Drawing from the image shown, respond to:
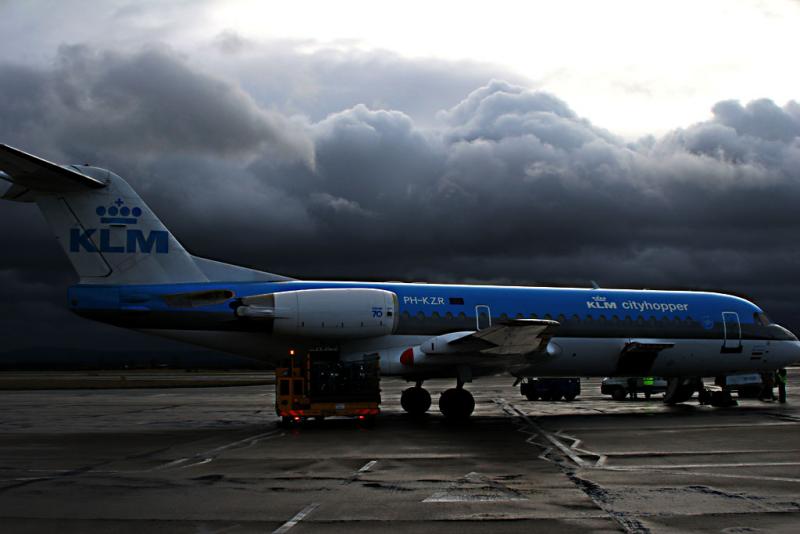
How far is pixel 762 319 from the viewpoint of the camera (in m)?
29.8

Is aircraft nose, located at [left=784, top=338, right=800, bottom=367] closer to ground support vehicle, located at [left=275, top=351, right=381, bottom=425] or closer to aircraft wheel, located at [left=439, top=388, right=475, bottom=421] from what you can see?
aircraft wheel, located at [left=439, top=388, right=475, bottom=421]

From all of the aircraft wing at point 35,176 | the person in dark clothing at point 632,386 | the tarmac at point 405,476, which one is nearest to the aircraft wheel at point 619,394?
the person in dark clothing at point 632,386

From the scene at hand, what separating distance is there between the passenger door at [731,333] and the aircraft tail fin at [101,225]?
1820cm

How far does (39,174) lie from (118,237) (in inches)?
103

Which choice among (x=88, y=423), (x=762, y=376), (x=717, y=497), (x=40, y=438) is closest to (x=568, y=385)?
(x=762, y=376)

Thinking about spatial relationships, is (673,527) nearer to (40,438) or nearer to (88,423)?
(40,438)

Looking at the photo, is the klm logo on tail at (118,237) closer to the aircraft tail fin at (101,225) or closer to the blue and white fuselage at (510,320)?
the aircraft tail fin at (101,225)

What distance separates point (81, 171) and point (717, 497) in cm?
1795

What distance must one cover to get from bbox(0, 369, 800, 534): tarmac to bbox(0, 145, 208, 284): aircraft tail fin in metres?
4.16

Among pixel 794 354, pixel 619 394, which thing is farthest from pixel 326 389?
pixel 619 394

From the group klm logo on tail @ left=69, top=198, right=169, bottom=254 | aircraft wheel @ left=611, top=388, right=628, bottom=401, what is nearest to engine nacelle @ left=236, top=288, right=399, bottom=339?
klm logo on tail @ left=69, top=198, right=169, bottom=254

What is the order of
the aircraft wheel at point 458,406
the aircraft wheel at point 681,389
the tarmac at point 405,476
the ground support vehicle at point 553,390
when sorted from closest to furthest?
the tarmac at point 405,476, the aircraft wheel at point 458,406, the aircraft wheel at point 681,389, the ground support vehicle at point 553,390

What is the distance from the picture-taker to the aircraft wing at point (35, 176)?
1944 centimetres

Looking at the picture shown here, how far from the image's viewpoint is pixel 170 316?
21.9 m
